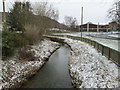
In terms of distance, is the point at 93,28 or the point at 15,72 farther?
the point at 93,28

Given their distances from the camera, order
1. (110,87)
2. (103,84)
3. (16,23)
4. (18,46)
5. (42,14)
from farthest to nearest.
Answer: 1. (42,14)
2. (16,23)
3. (18,46)
4. (103,84)
5. (110,87)

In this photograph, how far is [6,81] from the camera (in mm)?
6250

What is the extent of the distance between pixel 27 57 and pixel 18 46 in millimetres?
1865

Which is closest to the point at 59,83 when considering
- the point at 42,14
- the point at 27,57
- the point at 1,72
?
the point at 1,72

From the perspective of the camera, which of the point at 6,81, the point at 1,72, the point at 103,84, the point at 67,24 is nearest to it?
the point at 103,84

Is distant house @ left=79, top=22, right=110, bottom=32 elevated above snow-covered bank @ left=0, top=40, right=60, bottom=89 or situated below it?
above

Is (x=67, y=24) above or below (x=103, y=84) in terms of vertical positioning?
above

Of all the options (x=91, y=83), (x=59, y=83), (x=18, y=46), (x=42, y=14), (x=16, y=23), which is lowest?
(x=59, y=83)

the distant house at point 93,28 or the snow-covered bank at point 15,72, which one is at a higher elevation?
the distant house at point 93,28

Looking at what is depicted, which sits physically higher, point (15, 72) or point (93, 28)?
point (93, 28)

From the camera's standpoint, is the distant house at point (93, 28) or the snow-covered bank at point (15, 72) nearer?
the snow-covered bank at point (15, 72)

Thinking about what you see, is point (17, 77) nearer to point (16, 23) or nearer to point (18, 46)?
point (18, 46)

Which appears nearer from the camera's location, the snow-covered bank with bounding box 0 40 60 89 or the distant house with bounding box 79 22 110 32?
the snow-covered bank with bounding box 0 40 60 89

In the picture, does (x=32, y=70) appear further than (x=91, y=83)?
Yes
